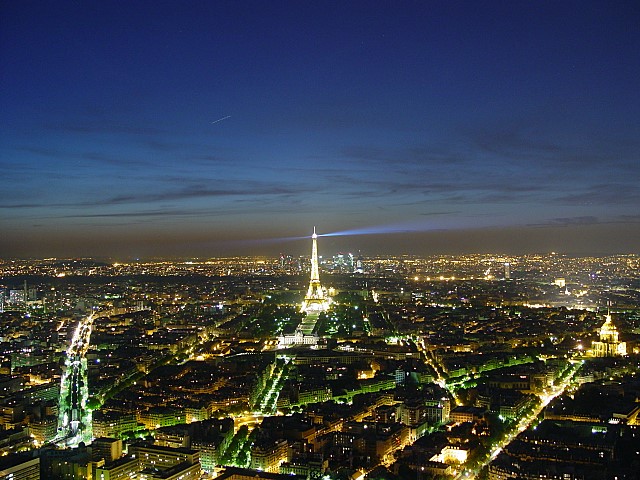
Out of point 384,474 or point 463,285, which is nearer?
point 384,474

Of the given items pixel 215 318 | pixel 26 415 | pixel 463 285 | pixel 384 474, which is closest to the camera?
pixel 384 474

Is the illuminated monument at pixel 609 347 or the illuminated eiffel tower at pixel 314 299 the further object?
the illuminated eiffel tower at pixel 314 299

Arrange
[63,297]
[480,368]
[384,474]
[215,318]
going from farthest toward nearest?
[63,297] < [215,318] < [480,368] < [384,474]

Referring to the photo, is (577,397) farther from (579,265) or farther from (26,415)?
(579,265)

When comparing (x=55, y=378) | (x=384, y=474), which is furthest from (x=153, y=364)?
(x=384, y=474)

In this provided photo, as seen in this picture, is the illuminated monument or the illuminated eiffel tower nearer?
the illuminated monument

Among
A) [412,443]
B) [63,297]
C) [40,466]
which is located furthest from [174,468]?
[63,297]

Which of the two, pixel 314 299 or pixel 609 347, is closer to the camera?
pixel 609 347

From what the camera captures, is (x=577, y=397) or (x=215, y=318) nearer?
(x=577, y=397)

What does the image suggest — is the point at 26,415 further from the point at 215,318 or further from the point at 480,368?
the point at 215,318
